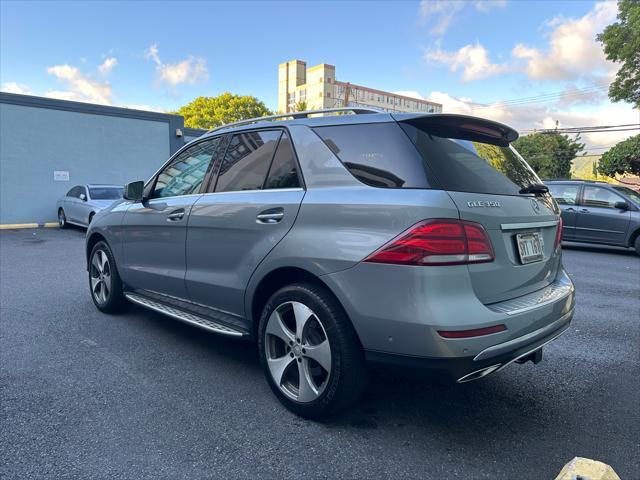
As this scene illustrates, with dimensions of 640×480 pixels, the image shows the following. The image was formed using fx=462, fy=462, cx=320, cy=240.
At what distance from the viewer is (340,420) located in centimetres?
275

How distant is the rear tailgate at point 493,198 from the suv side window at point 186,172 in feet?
5.94

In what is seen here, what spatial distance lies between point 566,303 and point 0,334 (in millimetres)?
4662

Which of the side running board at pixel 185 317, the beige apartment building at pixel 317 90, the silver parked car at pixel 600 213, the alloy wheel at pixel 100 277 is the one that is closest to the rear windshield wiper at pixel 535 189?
the side running board at pixel 185 317

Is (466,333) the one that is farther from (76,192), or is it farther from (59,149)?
(59,149)

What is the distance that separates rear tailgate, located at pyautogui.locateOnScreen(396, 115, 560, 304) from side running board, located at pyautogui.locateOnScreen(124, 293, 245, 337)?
169cm

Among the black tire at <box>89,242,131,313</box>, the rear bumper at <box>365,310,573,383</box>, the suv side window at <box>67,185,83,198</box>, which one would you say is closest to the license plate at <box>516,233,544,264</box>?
the rear bumper at <box>365,310,573,383</box>

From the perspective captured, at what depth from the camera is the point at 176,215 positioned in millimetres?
3723

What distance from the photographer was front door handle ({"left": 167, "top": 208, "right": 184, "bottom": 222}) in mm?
3682

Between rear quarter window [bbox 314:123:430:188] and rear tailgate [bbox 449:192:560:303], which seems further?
rear quarter window [bbox 314:123:430:188]

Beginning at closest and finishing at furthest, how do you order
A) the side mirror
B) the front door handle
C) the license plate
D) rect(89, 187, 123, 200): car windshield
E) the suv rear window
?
1. the suv rear window
2. the license plate
3. the front door handle
4. the side mirror
5. rect(89, 187, 123, 200): car windshield

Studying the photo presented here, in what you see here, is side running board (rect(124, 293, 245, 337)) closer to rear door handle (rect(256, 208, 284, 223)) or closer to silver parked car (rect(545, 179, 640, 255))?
rear door handle (rect(256, 208, 284, 223))

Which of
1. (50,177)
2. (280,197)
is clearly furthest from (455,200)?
(50,177)

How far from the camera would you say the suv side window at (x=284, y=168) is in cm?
295

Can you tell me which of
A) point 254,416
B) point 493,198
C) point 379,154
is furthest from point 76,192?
point 493,198
